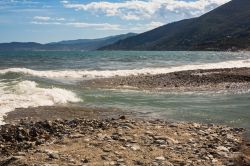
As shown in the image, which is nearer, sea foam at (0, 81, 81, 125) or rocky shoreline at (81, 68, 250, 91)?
sea foam at (0, 81, 81, 125)

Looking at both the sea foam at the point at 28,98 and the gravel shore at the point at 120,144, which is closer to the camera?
the gravel shore at the point at 120,144

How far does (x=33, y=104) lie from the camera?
80.7 feet

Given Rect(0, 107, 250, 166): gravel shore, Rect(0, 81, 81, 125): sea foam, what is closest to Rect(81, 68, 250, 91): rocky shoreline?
Rect(0, 81, 81, 125): sea foam

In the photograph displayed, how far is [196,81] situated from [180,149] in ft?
86.7

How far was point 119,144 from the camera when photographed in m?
13.1

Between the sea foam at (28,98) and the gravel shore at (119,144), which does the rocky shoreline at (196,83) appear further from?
the gravel shore at (119,144)

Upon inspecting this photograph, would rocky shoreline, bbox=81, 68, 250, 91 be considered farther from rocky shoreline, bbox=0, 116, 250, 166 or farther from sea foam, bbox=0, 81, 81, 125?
rocky shoreline, bbox=0, 116, 250, 166

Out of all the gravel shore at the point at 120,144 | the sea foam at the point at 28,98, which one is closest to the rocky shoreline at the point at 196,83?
the sea foam at the point at 28,98

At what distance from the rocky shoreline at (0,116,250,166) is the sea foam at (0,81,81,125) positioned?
631 cm

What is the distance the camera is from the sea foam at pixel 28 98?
24134 mm

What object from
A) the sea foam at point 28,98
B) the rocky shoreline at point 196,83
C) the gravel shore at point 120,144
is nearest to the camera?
the gravel shore at point 120,144

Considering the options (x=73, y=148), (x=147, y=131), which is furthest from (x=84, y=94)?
(x=73, y=148)

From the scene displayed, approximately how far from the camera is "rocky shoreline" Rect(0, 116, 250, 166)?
38.3ft

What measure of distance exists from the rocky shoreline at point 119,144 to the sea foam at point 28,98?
631 centimetres
